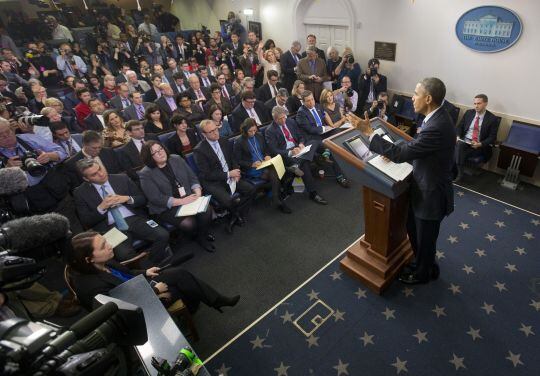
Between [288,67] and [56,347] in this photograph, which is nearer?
[56,347]

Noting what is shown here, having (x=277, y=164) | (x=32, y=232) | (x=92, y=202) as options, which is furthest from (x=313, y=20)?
(x=32, y=232)

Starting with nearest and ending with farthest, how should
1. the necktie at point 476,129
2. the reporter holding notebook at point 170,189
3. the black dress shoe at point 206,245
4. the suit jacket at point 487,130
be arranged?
the reporter holding notebook at point 170,189, the black dress shoe at point 206,245, the suit jacket at point 487,130, the necktie at point 476,129

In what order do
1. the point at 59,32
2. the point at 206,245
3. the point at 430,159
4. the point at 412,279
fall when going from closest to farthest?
the point at 430,159 < the point at 412,279 < the point at 206,245 < the point at 59,32

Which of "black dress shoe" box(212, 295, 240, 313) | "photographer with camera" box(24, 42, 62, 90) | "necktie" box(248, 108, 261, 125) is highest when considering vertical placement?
"photographer with camera" box(24, 42, 62, 90)

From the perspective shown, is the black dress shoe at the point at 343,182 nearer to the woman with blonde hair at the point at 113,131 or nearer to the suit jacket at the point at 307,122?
the suit jacket at the point at 307,122

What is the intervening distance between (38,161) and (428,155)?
397cm

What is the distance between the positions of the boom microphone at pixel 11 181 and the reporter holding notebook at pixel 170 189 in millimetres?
1435

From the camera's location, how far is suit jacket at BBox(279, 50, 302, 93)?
25.0ft

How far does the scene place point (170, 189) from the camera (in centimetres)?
373

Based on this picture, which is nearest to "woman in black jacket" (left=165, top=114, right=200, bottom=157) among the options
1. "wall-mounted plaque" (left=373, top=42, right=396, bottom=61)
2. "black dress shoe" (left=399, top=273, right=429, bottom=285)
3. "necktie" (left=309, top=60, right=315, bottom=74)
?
"black dress shoe" (left=399, top=273, right=429, bottom=285)

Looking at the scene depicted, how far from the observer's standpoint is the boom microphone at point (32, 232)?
1420 millimetres

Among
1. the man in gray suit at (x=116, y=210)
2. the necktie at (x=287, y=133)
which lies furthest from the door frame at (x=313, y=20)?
the man in gray suit at (x=116, y=210)

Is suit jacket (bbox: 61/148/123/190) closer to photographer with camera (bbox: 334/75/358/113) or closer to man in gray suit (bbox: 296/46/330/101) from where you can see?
photographer with camera (bbox: 334/75/358/113)

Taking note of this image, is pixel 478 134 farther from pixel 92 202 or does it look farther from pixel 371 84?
pixel 92 202
